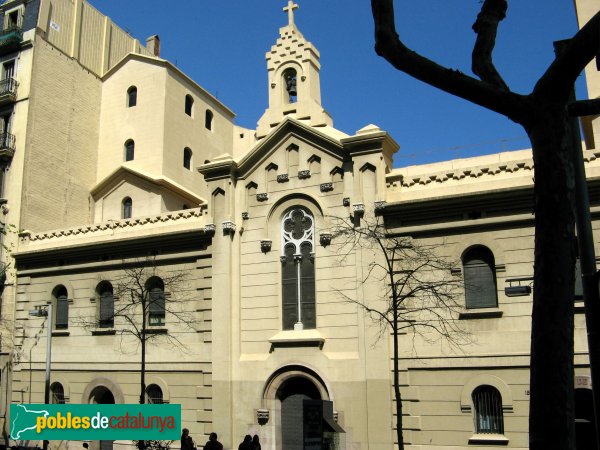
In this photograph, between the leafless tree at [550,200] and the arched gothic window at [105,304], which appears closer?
the leafless tree at [550,200]

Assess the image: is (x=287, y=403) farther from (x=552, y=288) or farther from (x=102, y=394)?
(x=552, y=288)

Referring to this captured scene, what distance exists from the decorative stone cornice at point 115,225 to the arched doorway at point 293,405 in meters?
7.63

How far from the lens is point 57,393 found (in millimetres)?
26922

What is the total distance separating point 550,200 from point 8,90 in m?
30.5

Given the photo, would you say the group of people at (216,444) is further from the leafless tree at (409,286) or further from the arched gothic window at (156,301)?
the arched gothic window at (156,301)

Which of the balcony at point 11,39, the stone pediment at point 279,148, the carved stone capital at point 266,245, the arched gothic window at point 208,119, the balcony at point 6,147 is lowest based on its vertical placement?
the carved stone capital at point 266,245

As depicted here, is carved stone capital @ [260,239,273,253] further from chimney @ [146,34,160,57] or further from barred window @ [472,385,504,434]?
chimney @ [146,34,160,57]

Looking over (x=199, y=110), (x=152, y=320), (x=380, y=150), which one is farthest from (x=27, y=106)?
(x=380, y=150)

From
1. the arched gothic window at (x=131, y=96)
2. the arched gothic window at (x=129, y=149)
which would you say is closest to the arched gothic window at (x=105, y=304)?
the arched gothic window at (x=129, y=149)

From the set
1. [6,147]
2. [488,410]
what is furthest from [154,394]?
[6,147]

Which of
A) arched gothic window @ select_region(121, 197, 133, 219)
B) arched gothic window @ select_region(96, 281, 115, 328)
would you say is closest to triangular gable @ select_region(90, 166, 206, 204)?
arched gothic window @ select_region(121, 197, 133, 219)

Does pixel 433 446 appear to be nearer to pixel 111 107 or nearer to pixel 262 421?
pixel 262 421

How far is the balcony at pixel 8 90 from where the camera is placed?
104 ft

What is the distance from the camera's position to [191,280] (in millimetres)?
24703
